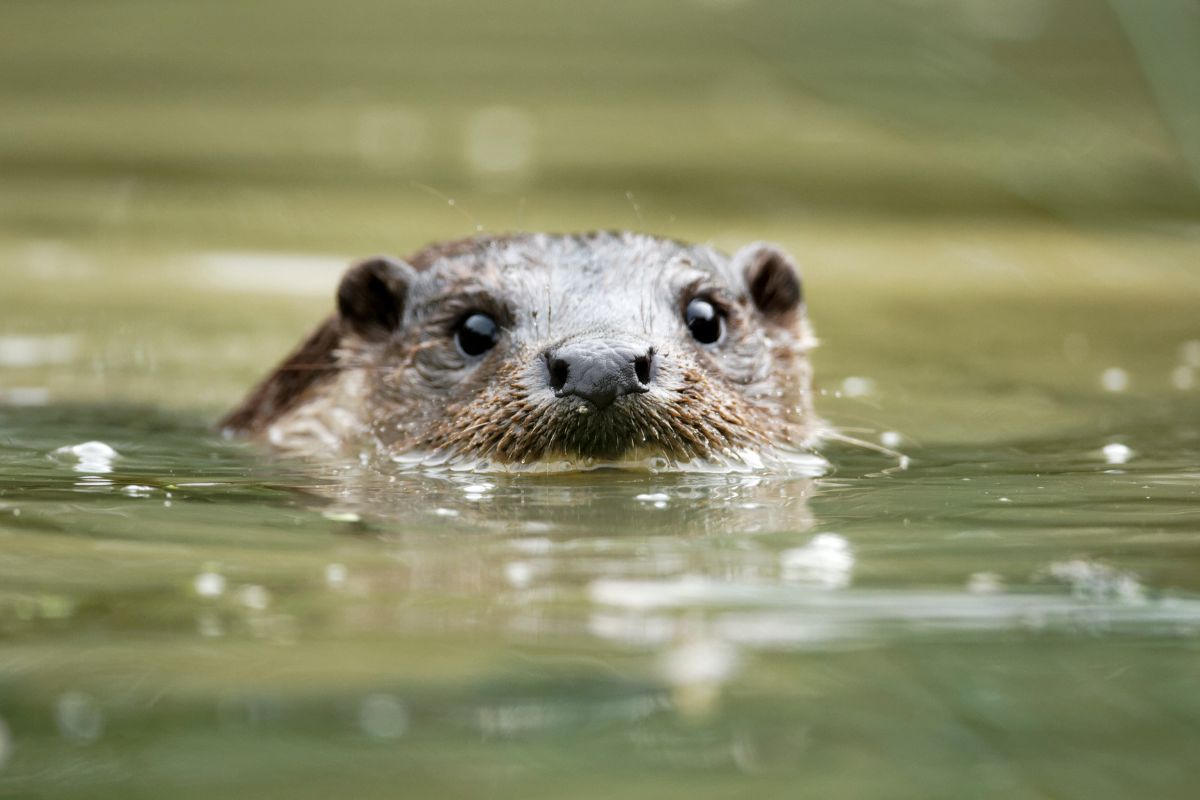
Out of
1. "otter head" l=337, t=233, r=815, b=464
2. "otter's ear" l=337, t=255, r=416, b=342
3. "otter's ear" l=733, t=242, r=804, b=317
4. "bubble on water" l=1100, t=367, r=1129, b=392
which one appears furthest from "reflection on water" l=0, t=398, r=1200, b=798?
"bubble on water" l=1100, t=367, r=1129, b=392

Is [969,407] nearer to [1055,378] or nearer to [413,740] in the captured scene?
[1055,378]

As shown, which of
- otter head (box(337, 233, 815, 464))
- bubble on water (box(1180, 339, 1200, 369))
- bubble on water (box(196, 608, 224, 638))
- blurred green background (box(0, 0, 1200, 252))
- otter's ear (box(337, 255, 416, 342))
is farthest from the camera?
blurred green background (box(0, 0, 1200, 252))

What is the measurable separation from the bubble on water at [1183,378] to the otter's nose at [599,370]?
3502mm

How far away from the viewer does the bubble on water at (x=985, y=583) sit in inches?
135

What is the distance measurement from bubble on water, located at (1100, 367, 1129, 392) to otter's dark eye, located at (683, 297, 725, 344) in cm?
246

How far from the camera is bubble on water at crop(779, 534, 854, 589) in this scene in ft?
11.6

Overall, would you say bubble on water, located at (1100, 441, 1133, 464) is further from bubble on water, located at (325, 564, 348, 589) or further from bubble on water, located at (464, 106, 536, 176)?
bubble on water, located at (464, 106, 536, 176)

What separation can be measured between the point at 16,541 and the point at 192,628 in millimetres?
976

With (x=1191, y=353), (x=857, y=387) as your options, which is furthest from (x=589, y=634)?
(x=1191, y=353)

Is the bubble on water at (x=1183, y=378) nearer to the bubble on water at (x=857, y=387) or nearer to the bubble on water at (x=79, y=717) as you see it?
the bubble on water at (x=857, y=387)

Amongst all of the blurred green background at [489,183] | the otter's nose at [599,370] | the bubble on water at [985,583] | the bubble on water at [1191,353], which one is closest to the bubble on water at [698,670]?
the bubble on water at [985,583]

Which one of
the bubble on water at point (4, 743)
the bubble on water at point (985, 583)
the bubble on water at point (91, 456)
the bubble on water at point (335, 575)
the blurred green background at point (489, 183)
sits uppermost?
the blurred green background at point (489, 183)

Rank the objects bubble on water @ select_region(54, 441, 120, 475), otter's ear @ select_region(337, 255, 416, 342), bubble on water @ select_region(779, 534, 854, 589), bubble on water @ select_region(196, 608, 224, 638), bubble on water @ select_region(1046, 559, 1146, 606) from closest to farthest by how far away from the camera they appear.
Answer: bubble on water @ select_region(196, 608, 224, 638) → bubble on water @ select_region(1046, 559, 1146, 606) → bubble on water @ select_region(779, 534, 854, 589) → bubble on water @ select_region(54, 441, 120, 475) → otter's ear @ select_region(337, 255, 416, 342)

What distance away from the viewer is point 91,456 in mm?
5398
